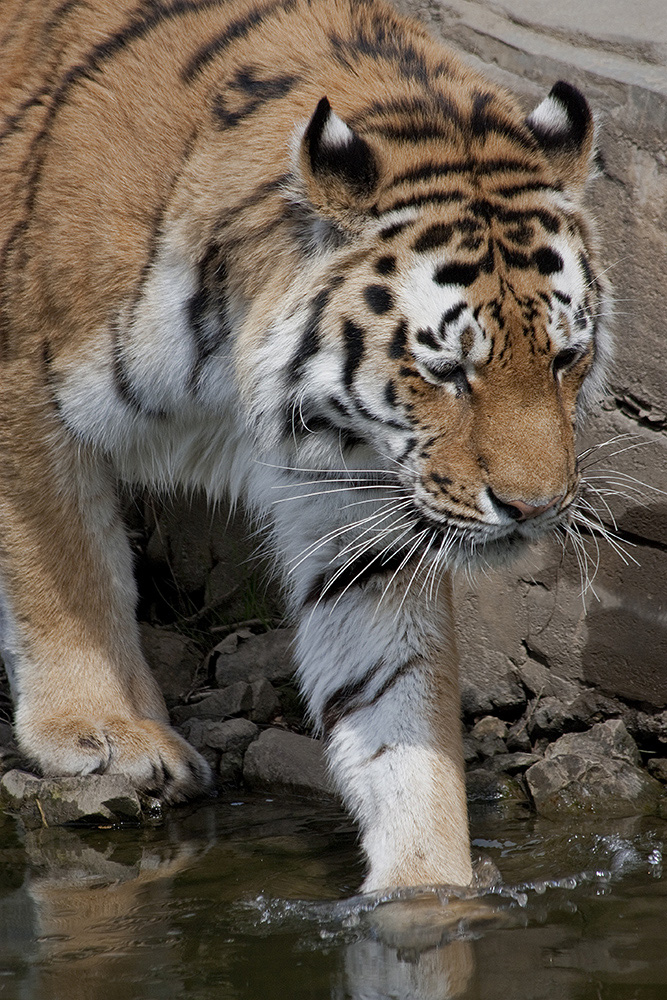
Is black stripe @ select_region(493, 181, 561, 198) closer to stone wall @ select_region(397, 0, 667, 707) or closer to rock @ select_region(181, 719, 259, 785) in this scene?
stone wall @ select_region(397, 0, 667, 707)

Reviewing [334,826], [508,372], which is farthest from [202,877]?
[508,372]

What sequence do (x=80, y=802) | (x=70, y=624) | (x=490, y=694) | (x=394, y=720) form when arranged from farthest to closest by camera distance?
1. (x=490, y=694)
2. (x=70, y=624)
3. (x=80, y=802)
4. (x=394, y=720)

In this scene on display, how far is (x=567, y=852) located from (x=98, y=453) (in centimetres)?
148

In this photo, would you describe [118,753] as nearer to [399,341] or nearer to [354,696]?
[354,696]

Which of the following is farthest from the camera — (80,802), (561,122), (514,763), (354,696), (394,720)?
(514,763)

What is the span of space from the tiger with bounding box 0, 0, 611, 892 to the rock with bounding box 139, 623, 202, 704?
1.67ft

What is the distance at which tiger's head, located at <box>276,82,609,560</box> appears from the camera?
263cm

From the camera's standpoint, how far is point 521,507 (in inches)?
103

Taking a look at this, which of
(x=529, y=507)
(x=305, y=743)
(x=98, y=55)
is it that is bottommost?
(x=305, y=743)

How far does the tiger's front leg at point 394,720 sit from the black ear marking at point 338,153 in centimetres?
94

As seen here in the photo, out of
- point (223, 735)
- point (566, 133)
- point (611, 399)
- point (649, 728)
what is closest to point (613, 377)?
point (611, 399)

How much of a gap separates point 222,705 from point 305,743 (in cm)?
35

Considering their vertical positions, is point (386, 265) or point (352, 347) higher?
point (386, 265)

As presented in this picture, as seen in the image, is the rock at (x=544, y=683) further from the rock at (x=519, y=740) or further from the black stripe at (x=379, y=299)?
the black stripe at (x=379, y=299)
